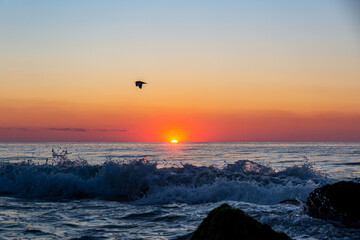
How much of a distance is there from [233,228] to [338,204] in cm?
529

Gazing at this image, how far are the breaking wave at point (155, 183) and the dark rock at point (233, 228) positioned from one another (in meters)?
7.89

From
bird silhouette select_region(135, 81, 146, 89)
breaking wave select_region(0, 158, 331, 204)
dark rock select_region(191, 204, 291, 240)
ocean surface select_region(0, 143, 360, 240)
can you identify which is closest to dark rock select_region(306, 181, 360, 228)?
ocean surface select_region(0, 143, 360, 240)

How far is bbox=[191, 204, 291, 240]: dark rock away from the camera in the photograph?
3828 millimetres

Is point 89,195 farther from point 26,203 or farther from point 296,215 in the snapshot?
point 296,215

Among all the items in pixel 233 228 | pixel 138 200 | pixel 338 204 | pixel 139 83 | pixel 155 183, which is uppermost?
pixel 139 83

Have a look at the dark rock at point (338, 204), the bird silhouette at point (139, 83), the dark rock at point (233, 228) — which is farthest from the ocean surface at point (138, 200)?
the bird silhouette at point (139, 83)

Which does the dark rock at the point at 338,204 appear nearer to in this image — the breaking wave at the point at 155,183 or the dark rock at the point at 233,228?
the breaking wave at the point at 155,183

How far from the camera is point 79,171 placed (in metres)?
18.2

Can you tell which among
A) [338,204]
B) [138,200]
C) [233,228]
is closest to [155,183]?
[138,200]

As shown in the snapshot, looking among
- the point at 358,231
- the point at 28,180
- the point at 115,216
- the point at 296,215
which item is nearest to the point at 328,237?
the point at 358,231

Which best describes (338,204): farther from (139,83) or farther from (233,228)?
(139,83)

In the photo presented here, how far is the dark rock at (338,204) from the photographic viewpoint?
7801 millimetres

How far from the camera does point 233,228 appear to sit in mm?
3879

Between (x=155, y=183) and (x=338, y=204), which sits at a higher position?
(x=338, y=204)
